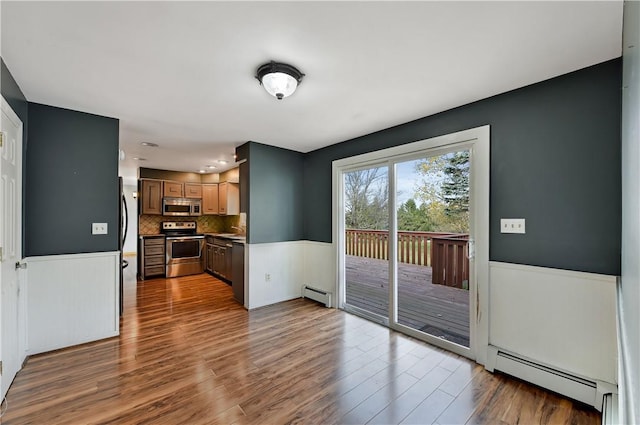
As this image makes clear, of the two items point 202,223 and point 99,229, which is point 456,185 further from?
point 202,223

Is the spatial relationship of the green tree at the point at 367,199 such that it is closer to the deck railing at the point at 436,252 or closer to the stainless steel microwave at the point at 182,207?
the deck railing at the point at 436,252

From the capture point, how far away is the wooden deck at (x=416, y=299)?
3.07 m

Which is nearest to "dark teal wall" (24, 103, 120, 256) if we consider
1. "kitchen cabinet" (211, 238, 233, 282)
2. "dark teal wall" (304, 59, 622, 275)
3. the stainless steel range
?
"kitchen cabinet" (211, 238, 233, 282)

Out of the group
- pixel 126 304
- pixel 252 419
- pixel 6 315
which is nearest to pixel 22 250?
pixel 6 315

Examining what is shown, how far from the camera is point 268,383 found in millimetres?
2205

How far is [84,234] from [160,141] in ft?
5.63

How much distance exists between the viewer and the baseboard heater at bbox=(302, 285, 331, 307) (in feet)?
13.5

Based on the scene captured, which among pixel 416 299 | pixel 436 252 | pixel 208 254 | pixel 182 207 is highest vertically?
pixel 182 207

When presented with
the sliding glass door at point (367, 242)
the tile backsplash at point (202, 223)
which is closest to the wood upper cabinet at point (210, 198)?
the tile backsplash at point (202, 223)

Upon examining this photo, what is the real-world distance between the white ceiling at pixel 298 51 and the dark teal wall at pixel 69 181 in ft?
0.69

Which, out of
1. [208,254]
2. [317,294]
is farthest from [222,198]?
[317,294]

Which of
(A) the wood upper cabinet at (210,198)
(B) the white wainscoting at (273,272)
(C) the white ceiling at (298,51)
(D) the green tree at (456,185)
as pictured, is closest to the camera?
(C) the white ceiling at (298,51)

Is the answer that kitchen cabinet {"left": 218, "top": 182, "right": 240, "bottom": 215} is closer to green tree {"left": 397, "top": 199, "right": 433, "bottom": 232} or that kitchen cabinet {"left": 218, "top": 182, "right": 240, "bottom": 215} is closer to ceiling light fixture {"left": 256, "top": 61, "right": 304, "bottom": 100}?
green tree {"left": 397, "top": 199, "right": 433, "bottom": 232}

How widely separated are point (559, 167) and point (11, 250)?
4448 mm
